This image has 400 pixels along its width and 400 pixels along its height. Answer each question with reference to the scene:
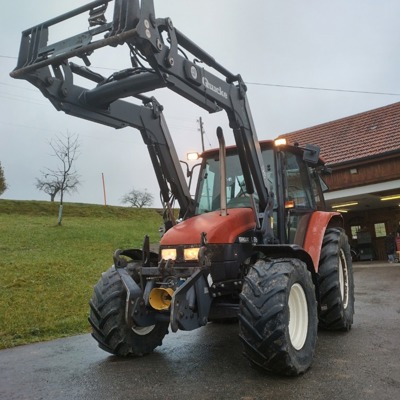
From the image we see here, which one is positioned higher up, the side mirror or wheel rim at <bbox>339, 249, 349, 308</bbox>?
the side mirror

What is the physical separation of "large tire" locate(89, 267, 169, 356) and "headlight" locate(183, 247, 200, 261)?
78 cm

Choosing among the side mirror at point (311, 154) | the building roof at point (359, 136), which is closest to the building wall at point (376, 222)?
the building roof at point (359, 136)

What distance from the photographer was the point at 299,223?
535 centimetres

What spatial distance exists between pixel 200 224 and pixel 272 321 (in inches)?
55.8

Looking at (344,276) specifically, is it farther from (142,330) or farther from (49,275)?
(49,275)

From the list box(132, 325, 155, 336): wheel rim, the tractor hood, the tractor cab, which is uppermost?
the tractor cab

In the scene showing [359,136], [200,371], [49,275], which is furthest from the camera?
[359,136]

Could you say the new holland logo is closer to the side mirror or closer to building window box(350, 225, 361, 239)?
the side mirror

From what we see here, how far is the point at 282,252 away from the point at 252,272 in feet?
1.98

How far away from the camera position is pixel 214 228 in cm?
438

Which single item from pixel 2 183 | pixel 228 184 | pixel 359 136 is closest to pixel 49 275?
pixel 228 184

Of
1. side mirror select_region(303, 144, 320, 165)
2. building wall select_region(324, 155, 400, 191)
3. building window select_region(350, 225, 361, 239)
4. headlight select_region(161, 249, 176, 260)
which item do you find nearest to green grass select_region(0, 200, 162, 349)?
headlight select_region(161, 249, 176, 260)

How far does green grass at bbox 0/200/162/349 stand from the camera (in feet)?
22.3

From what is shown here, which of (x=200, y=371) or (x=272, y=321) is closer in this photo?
(x=272, y=321)
